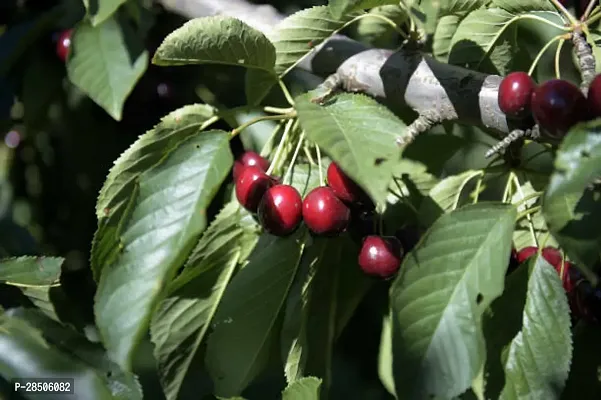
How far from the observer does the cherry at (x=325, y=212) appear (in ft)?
3.05

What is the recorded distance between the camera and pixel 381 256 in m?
0.96

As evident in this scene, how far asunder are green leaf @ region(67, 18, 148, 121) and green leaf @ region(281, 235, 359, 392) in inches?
14.4

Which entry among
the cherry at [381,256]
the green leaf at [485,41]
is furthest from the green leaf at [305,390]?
the green leaf at [485,41]

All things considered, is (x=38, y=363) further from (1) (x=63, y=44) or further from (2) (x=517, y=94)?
(1) (x=63, y=44)

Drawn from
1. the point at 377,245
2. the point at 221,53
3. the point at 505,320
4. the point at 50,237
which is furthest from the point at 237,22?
Result: the point at 50,237

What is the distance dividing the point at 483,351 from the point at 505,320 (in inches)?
3.2

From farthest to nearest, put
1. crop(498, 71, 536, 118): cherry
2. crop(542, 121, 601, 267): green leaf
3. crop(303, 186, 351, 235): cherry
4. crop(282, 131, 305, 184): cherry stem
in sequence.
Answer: crop(282, 131, 305, 184): cherry stem < crop(303, 186, 351, 235): cherry < crop(498, 71, 536, 118): cherry < crop(542, 121, 601, 267): green leaf

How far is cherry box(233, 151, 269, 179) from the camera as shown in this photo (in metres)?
1.07

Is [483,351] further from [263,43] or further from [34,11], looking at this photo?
[34,11]

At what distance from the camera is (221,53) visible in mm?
965

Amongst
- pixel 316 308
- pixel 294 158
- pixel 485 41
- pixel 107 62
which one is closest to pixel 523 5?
pixel 485 41

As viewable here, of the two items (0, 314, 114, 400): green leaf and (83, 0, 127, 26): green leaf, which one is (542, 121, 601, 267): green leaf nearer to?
(0, 314, 114, 400): green leaf

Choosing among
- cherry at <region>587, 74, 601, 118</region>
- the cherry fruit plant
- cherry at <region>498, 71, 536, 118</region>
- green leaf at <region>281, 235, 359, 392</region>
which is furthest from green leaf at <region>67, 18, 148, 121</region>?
cherry at <region>587, 74, 601, 118</region>

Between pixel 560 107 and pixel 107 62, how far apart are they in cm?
73
